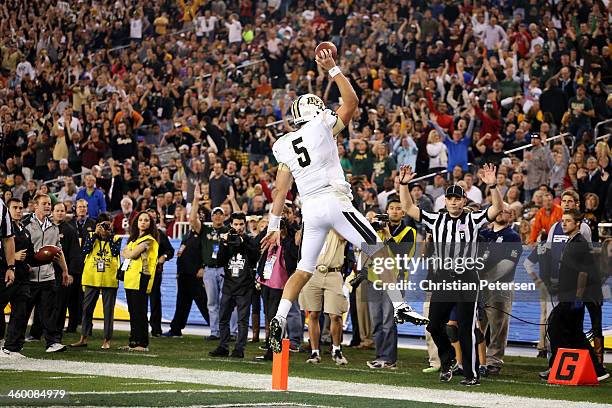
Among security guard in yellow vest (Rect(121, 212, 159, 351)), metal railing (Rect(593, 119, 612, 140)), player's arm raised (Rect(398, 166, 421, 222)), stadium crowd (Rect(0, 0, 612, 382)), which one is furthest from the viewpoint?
metal railing (Rect(593, 119, 612, 140))

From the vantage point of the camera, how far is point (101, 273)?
14.7m

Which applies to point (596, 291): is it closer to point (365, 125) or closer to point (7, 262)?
point (7, 262)

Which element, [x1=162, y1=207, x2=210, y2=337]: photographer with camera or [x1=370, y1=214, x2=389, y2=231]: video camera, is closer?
[x1=370, y1=214, x2=389, y2=231]: video camera

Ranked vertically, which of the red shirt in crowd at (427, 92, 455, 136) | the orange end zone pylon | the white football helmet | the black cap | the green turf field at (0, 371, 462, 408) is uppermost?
the red shirt in crowd at (427, 92, 455, 136)

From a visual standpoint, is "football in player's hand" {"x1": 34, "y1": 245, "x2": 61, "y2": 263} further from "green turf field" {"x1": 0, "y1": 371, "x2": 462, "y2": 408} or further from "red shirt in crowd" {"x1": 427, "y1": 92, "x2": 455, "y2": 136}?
"red shirt in crowd" {"x1": 427, "y1": 92, "x2": 455, "y2": 136}

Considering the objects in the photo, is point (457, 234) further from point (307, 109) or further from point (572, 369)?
point (307, 109)

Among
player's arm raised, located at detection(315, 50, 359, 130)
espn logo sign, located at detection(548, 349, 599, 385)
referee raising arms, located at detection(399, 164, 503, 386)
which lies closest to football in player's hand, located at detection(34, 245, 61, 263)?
referee raising arms, located at detection(399, 164, 503, 386)

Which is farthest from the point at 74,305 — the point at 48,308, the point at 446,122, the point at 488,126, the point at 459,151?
the point at 488,126

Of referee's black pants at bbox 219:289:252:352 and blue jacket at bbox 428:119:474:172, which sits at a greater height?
blue jacket at bbox 428:119:474:172

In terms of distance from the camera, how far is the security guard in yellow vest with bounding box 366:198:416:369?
12.8m

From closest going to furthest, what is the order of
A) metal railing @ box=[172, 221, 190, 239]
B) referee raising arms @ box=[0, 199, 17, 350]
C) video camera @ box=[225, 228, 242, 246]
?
1. referee raising arms @ box=[0, 199, 17, 350]
2. video camera @ box=[225, 228, 242, 246]
3. metal railing @ box=[172, 221, 190, 239]

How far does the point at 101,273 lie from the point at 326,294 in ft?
10.5

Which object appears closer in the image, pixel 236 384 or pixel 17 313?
pixel 236 384

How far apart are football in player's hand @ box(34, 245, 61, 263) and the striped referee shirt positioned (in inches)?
194
